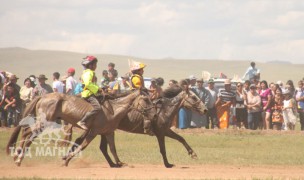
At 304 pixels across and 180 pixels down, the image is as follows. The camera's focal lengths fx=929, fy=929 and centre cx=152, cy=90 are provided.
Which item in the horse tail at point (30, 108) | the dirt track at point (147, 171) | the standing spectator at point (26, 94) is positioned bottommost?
the dirt track at point (147, 171)

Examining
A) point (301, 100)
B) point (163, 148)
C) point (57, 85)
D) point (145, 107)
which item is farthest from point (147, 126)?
point (301, 100)

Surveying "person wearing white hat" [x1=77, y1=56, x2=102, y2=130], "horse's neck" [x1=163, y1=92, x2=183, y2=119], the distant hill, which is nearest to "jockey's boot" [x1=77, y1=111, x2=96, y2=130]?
"person wearing white hat" [x1=77, y1=56, x2=102, y2=130]

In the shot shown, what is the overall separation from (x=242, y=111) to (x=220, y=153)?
8268mm

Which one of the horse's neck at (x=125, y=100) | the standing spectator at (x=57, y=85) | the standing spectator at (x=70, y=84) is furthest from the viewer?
the standing spectator at (x=57, y=85)

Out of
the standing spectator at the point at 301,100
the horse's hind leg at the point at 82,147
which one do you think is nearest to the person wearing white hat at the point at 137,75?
the horse's hind leg at the point at 82,147

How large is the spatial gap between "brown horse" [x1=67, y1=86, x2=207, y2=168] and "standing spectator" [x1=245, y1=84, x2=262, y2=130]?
10.0 m

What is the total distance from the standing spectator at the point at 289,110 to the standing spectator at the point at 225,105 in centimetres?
182

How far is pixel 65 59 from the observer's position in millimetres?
107062

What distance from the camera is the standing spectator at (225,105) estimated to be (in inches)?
1252

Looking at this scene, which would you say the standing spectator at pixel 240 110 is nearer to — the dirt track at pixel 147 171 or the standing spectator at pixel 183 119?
the standing spectator at pixel 183 119

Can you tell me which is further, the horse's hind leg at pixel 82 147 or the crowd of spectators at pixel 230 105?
the crowd of spectators at pixel 230 105

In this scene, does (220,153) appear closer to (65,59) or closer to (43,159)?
(43,159)

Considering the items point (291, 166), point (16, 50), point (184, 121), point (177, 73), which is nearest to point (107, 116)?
point (291, 166)

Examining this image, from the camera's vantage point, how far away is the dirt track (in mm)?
17734
